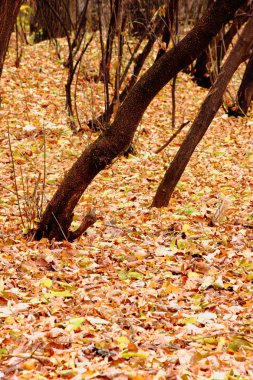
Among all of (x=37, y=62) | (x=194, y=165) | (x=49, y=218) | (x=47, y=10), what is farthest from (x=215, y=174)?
(x=47, y=10)

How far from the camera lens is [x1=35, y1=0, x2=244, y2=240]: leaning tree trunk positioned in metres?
4.56

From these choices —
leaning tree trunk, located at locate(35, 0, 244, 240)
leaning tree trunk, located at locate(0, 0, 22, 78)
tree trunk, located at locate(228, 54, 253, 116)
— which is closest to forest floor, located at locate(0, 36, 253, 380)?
leaning tree trunk, located at locate(35, 0, 244, 240)

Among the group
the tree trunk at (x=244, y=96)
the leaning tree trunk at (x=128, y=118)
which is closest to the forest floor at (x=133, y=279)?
the leaning tree trunk at (x=128, y=118)

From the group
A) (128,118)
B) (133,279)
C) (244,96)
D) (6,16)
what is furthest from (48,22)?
(133,279)

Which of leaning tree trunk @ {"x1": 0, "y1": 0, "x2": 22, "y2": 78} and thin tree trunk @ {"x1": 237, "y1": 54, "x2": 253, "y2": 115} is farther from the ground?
leaning tree trunk @ {"x1": 0, "y1": 0, "x2": 22, "y2": 78}

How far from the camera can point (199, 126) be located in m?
6.91

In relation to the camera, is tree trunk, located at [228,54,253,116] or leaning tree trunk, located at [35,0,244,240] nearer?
leaning tree trunk, located at [35,0,244,240]

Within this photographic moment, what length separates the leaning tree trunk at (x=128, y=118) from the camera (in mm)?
4562

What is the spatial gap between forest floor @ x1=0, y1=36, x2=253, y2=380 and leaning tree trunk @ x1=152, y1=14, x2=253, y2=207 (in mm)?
284

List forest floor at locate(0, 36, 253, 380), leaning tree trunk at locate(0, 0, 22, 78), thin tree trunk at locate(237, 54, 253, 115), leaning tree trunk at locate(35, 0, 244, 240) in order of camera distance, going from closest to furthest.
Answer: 1. forest floor at locate(0, 36, 253, 380)
2. leaning tree trunk at locate(35, 0, 244, 240)
3. leaning tree trunk at locate(0, 0, 22, 78)
4. thin tree trunk at locate(237, 54, 253, 115)

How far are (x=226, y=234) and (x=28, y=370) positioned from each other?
3.30 m

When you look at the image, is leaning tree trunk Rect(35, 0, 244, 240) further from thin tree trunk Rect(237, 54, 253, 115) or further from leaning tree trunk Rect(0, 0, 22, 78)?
thin tree trunk Rect(237, 54, 253, 115)

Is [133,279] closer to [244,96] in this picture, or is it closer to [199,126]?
[199,126]

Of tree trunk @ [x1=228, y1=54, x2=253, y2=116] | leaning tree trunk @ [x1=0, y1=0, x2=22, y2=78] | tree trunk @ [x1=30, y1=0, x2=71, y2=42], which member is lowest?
tree trunk @ [x1=228, y1=54, x2=253, y2=116]
